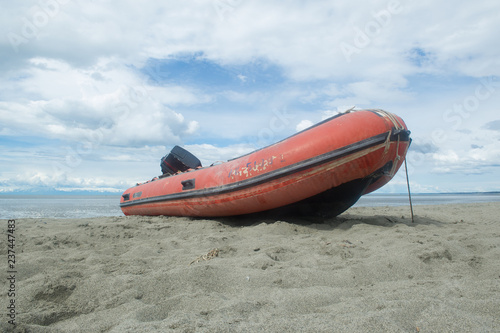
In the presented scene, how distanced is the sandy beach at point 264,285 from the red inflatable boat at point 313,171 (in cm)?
106

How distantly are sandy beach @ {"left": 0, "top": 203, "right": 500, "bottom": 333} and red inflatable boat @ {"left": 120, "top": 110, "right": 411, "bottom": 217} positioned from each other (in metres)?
1.06

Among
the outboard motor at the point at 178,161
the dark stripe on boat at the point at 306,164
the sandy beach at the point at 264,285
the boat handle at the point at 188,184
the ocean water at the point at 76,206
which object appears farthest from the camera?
the ocean water at the point at 76,206

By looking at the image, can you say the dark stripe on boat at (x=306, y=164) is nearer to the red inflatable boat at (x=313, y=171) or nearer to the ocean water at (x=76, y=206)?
the red inflatable boat at (x=313, y=171)

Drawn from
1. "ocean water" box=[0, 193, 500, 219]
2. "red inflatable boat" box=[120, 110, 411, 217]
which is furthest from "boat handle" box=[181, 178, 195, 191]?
"ocean water" box=[0, 193, 500, 219]

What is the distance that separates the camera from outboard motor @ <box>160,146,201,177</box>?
853 cm

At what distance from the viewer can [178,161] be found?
8.53 metres

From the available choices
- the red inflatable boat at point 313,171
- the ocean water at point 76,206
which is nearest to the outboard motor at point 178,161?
the red inflatable boat at point 313,171

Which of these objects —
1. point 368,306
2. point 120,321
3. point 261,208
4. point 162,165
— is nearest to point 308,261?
point 368,306

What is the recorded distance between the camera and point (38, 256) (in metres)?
3.32

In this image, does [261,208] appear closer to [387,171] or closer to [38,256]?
[387,171]

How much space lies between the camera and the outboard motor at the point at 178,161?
8531 mm

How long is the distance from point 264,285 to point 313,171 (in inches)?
102

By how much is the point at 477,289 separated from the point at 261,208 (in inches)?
145

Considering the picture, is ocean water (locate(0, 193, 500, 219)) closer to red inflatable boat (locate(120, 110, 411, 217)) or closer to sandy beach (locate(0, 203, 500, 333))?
red inflatable boat (locate(120, 110, 411, 217))
